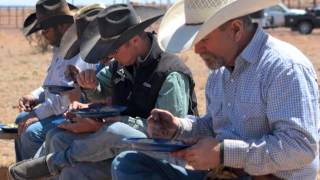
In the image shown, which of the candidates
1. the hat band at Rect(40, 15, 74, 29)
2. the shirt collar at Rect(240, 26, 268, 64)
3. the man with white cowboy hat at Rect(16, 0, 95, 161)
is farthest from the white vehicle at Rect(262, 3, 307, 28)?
the shirt collar at Rect(240, 26, 268, 64)

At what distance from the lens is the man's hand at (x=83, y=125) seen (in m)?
5.06

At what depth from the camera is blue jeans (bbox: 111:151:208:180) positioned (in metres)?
4.08

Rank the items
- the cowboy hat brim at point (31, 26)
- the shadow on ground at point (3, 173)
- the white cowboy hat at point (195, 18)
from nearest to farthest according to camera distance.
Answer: the white cowboy hat at point (195, 18), the cowboy hat brim at point (31, 26), the shadow on ground at point (3, 173)

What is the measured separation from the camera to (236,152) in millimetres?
3598

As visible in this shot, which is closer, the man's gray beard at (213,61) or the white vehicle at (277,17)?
the man's gray beard at (213,61)

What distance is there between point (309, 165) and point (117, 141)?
54.1 inches

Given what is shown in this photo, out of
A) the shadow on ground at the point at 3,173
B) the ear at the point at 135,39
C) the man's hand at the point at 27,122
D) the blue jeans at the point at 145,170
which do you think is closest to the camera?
the blue jeans at the point at 145,170

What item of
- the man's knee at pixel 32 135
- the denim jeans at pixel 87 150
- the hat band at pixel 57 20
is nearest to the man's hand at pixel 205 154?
the denim jeans at pixel 87 150

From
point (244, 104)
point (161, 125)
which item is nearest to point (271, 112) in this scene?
point (244, 104)

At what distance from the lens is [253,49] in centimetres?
377

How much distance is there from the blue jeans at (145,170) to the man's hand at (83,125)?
0.91 m

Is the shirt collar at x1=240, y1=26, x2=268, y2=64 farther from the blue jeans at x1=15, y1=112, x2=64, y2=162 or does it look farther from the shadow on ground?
the shadow on ground

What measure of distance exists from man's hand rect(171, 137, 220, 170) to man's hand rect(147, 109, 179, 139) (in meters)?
0.50

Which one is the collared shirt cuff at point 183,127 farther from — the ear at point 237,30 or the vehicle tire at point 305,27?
the vehicle tire at point 305,27
